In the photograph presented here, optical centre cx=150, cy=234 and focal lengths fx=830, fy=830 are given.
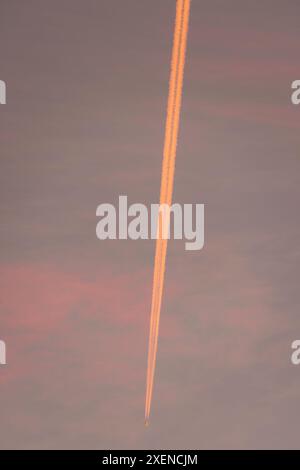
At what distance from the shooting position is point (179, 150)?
279 cm

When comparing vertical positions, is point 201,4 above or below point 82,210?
above

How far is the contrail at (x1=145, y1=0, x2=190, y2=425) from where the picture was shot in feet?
8.96

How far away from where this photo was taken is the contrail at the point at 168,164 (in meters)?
2.73

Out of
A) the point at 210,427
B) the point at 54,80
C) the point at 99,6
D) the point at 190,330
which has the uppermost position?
the point at 99,6

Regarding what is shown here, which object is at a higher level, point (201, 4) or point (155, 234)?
point (201, 4)

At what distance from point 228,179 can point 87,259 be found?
1.79ft

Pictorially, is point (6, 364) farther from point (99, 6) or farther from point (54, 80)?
point (99, 6)

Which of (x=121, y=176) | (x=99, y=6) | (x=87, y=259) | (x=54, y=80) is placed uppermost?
(x=99, y=6)

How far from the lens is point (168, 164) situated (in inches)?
109

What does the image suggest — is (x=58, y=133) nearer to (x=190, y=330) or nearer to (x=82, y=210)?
(x=82, y=210)

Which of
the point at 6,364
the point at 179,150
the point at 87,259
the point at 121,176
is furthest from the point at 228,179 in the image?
the point at 6,364

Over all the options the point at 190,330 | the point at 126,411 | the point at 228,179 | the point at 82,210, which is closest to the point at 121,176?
the point at 82,210

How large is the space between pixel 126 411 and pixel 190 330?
1.11 ft

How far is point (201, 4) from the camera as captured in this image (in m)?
2.81
